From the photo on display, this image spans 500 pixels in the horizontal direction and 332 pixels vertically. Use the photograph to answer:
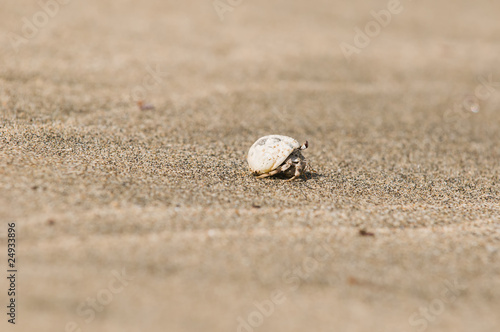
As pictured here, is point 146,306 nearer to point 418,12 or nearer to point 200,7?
point 200,7

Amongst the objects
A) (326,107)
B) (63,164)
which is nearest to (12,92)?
(63,164)
